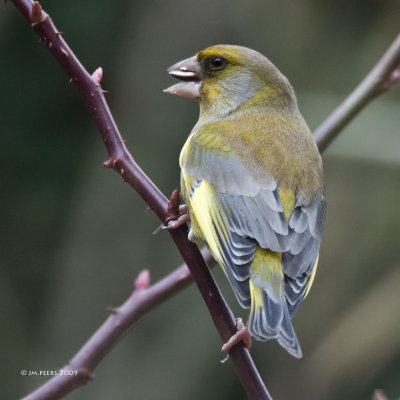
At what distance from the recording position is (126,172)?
2484 millimetres

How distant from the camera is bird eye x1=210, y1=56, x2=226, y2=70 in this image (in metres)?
3.71

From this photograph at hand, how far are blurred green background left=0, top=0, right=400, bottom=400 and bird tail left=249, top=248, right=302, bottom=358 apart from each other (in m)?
2.77

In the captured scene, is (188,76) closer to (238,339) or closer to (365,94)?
(365,94)

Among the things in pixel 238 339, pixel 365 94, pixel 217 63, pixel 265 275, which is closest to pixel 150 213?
pixel 217 63

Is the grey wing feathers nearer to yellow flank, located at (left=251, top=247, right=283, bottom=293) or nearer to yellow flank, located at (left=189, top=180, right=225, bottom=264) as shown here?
yellow flank, located at (left=251, top=247, right=283, bottom=293)

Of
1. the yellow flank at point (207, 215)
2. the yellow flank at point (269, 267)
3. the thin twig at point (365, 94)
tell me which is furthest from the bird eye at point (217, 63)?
the yellow flank at point (269, 267)

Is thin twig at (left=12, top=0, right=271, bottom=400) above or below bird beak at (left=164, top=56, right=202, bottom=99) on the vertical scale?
below

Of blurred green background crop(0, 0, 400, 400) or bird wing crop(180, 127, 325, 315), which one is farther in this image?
blurred green background crop(0, 0, 400, 400)

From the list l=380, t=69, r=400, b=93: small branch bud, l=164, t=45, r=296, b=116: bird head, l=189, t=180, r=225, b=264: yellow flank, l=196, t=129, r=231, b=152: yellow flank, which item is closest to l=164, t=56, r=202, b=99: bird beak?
l=164, t=45, r=296, b=116: bird head

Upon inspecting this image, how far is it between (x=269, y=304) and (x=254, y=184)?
1.97 ft

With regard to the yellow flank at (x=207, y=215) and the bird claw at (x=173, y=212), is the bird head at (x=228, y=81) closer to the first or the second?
the yellow flank at (x=207, y=215)

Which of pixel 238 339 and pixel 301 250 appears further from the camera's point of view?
pixel 301 250

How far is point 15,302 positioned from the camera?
21.7ft

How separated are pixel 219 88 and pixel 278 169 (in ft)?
2.14
